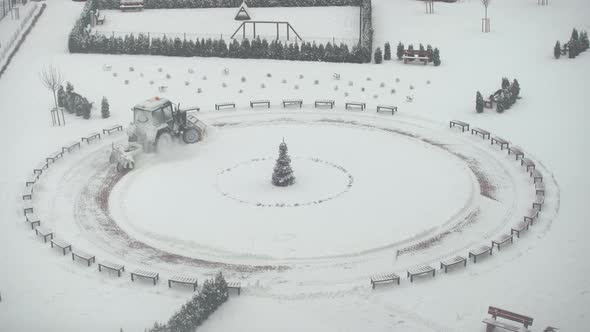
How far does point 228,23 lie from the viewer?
53.7 meters

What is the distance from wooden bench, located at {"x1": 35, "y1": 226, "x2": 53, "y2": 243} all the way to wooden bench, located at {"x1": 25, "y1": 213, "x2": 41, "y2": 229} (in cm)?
24

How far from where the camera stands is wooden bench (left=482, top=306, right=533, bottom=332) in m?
19.7

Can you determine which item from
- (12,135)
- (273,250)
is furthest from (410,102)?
(12,135)

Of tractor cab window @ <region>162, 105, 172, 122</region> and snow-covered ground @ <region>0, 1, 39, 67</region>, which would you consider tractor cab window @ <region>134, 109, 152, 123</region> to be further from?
snow-covered ground @ <region>0, 1, 39, 67</region>

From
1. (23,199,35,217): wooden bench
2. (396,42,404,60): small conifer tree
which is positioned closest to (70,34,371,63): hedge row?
(396,42,404,60): small conifer tree

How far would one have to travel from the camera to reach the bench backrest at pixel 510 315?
19.7 meters

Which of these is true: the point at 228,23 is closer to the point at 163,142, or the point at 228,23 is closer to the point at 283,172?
the point at 163,142

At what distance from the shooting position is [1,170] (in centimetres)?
3141

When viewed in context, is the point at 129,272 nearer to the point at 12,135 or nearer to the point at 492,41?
the point at 12,135

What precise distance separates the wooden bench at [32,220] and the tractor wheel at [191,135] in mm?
8738

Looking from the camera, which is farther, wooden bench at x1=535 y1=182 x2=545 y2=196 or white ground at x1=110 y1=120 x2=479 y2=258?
wooden bench at x1=535 y1=182 x2=545 y2=196

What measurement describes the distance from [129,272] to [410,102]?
69.5ft

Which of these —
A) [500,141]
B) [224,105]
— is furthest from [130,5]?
[500,141]

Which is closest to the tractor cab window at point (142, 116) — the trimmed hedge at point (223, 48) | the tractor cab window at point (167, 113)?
the tractor cab window at point (167, 113)
